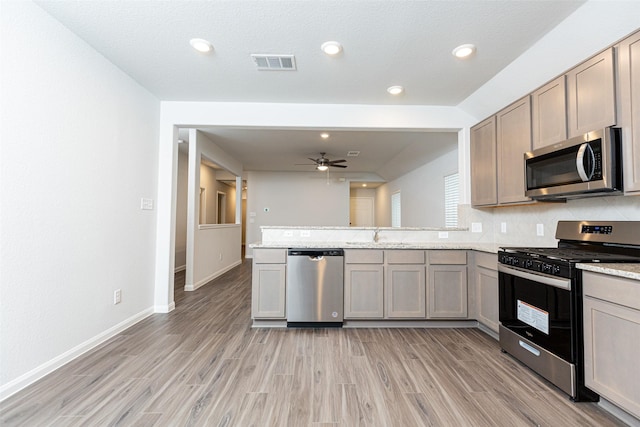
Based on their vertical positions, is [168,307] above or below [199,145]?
below

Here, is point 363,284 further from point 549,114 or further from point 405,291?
point 549,114

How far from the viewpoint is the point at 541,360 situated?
6.47ft

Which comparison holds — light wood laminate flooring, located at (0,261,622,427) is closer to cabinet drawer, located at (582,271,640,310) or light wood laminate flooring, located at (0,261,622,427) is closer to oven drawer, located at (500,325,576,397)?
oven drawer, located at (500,325,576,397)

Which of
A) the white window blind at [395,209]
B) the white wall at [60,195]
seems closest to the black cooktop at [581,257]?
the white wall at [60,195]

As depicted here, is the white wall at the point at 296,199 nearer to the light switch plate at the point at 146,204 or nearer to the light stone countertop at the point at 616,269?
the light switch plate at the point at 146,204

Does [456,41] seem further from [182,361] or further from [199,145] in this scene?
[199,145]

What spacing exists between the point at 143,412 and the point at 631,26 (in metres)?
3.83

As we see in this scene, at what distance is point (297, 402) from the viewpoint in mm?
1749

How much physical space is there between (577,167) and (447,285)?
5.23 ft

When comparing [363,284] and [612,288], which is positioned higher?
[612,288]

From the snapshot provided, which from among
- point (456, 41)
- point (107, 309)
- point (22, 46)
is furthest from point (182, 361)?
point (456, 41)

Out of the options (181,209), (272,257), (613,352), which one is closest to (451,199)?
(272,257)

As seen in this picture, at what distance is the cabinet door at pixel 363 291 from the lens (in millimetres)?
2988

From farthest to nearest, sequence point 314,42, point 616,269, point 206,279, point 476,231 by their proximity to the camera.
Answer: point 206,279
point 476,231
point 314,42
point 616,269
